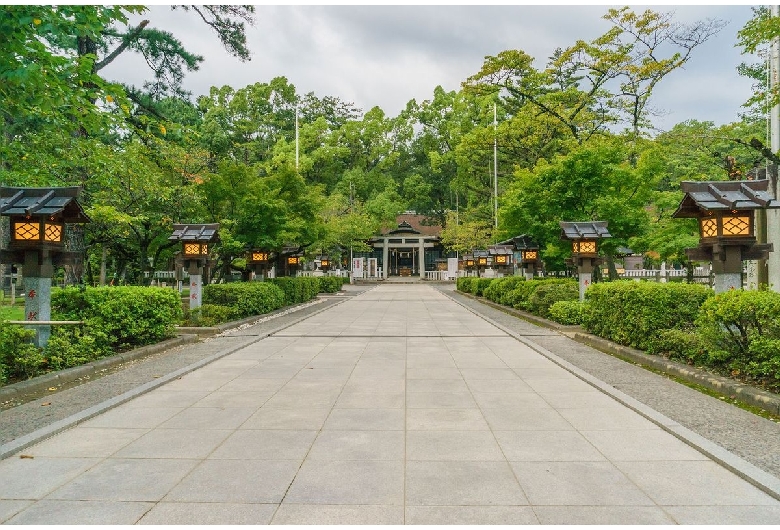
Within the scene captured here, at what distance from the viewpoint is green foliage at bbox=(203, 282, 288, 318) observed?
14.1 metres

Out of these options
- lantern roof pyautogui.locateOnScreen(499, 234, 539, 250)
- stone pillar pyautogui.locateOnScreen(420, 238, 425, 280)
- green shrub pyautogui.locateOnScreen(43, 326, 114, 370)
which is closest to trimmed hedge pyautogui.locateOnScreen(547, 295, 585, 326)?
lantern roof pyautogui.locateOnScreen(499, 234, 539, 250)

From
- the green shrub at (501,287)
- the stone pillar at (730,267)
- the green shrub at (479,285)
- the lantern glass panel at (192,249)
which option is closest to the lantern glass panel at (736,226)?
the stone pillar at (730,267)

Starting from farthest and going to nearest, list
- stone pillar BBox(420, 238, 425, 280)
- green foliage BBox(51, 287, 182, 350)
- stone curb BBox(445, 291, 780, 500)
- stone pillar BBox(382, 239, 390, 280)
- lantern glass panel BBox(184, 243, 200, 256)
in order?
stone pillar BBox(382, 239, 390, 280)
stone pillar BBox(420, 238, 425, 280)
lantern glass panel BBox(184, 243, 200, 256)
green foliage BBox(51, 287, 182, 350)
stone curb BBox(445, 291, 780, 500)

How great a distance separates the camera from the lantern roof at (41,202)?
7.70m

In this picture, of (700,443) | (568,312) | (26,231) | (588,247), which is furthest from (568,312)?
(26,231)

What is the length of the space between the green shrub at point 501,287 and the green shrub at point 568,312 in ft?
18.9

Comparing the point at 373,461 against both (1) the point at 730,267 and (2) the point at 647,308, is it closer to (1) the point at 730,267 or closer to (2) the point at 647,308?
(2) the point at 647,308

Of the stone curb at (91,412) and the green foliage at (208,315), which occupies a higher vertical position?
the green foliage at (208,315)

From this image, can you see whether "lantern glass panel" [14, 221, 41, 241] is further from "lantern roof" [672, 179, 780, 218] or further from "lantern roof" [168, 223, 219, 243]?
"lantern roof" [672, 179, 780, 218]

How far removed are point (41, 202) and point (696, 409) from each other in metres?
9.47

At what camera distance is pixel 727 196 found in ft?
25.6

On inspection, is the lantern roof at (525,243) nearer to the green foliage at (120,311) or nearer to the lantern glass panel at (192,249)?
the lantern glass panel at (192,249)

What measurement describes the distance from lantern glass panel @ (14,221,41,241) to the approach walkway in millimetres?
3520

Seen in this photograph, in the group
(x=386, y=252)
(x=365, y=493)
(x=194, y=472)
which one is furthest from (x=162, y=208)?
(x=386, y=252)
